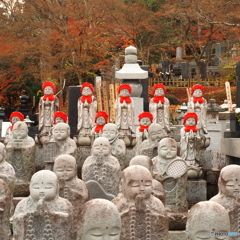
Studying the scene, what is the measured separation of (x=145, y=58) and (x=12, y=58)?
26.7 feet

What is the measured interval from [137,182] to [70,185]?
5.67 feet

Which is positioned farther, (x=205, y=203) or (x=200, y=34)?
(x=200, y=34)

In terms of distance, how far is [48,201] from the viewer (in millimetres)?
6496

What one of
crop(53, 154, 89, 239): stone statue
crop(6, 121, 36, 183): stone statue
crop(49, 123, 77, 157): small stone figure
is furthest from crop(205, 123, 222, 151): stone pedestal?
crop(53, 154, 89, 239): stone statue

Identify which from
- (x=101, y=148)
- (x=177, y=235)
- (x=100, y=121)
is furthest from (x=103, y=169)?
(x=100, y=121)

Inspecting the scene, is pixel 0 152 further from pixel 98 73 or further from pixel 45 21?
pixel 98 73

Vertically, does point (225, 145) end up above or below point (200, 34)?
below

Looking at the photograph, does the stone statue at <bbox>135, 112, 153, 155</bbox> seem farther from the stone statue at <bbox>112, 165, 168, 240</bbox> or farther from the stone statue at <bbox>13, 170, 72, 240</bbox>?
the stone statue at <bbox>13, 170, 72, 240</bbox>

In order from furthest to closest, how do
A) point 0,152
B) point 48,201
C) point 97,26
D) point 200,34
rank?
point 200,34, point 97,26, point 0,152, point 48,201

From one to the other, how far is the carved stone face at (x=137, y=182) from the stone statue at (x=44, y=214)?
27.0 inches

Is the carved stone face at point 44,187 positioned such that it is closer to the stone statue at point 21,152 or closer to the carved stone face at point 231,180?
the carved stone face at point 231,180

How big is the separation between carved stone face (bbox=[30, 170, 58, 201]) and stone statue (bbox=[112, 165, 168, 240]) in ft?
2.52

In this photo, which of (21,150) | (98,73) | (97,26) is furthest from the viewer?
(98,73)

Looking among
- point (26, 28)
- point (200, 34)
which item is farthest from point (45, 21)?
point (200, 34)
